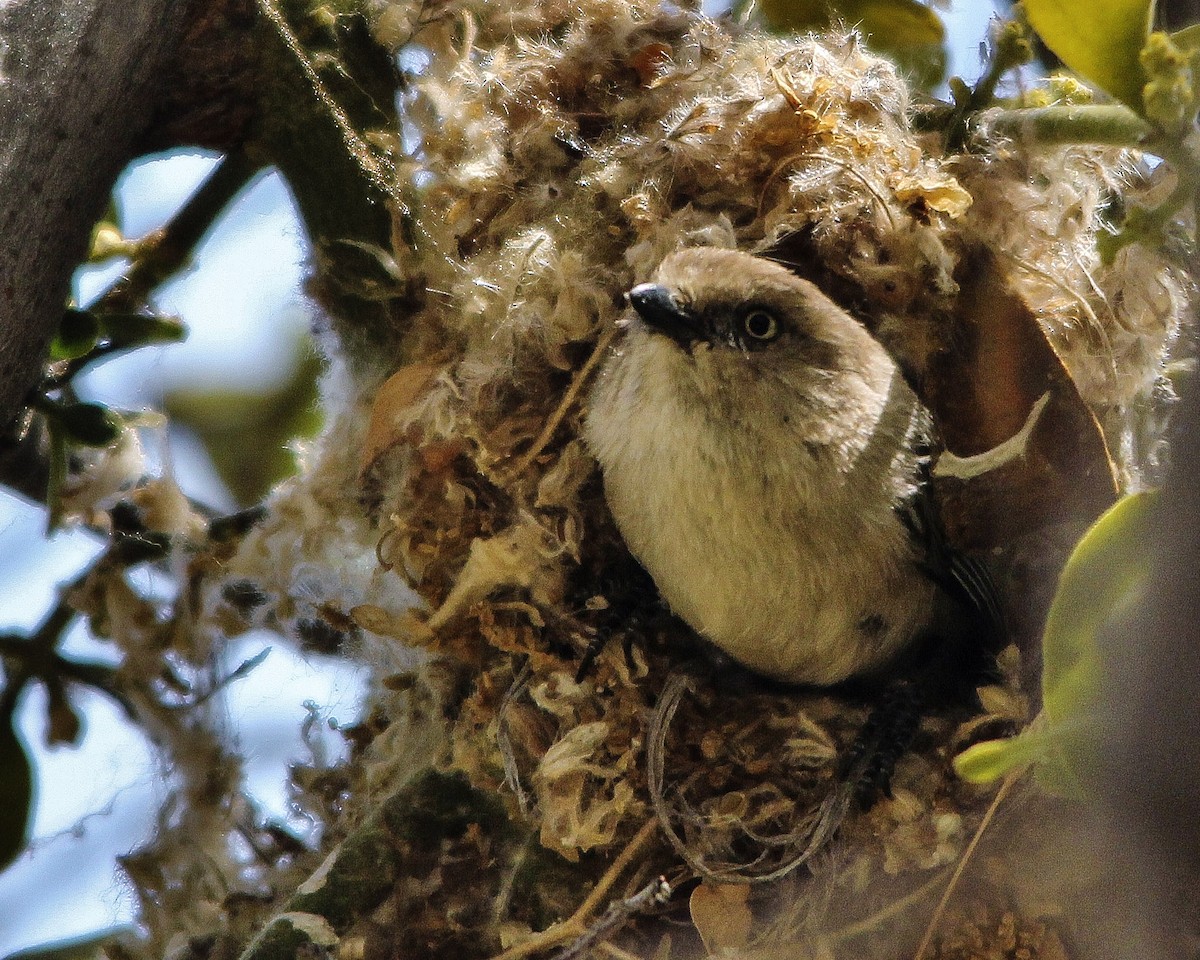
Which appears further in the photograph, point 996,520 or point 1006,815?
point 996,520

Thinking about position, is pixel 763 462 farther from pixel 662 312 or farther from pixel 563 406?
pixel 563 406

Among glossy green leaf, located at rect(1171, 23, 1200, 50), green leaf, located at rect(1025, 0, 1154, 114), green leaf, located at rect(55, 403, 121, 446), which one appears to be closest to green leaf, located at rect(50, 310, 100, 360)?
green leaf, located at rect(55, 403, 121, 446)

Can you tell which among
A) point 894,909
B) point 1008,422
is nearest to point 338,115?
point 1008,422

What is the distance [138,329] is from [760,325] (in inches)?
51.5

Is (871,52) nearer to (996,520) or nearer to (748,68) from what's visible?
(748,68)

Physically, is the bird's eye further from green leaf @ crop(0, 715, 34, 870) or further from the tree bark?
green leaf @ crop(0, 715, 34, 870)

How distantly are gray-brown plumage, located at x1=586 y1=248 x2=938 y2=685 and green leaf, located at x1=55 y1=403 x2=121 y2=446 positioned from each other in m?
0.98

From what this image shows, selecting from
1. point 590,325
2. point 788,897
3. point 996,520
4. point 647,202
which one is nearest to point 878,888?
point 788,897

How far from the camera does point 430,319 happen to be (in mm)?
2742

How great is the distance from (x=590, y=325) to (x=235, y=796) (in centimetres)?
137

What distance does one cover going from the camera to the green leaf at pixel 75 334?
2.49m

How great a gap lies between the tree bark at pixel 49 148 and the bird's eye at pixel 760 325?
1199mm

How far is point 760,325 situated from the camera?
8.03 feet

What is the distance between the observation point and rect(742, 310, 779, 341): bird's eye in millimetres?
2430
